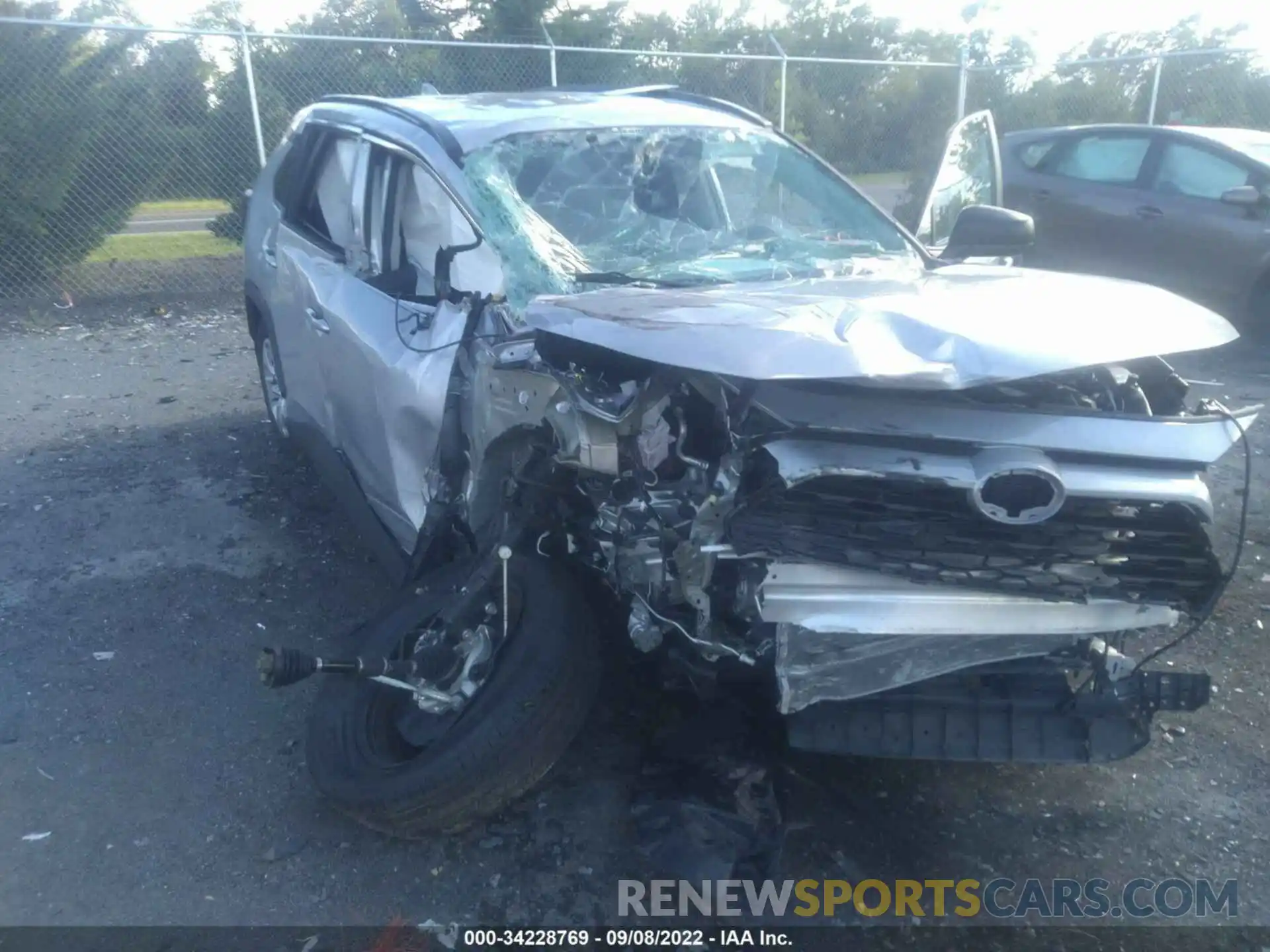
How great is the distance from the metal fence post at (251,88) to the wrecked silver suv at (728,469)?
6.88m

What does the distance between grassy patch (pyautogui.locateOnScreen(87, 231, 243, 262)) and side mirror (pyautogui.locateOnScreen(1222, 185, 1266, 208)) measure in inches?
354

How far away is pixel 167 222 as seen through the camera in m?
13.2

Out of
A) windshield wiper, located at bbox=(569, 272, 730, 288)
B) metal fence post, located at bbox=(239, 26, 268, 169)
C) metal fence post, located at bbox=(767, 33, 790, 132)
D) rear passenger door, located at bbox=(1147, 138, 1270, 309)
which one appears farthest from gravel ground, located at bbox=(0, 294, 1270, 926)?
metal fence post, located at bbox=(767, 33, 790, 132)

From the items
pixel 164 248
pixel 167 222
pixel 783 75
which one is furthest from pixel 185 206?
pixel 783 75

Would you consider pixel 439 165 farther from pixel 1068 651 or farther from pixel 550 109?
pixel 1068 651

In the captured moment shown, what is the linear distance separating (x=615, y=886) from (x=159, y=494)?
3.75 m

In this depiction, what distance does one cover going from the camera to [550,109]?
4.21 m

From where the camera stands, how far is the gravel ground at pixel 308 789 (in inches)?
114

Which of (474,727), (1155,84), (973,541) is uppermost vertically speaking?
(973,541)

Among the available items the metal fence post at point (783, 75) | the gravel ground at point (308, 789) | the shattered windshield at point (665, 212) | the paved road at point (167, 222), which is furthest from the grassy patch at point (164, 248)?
the shattered windshield at point (665, 212)

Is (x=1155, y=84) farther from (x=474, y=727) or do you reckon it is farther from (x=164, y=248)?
(x=474, y=727)

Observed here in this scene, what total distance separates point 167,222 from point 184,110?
3.05 m

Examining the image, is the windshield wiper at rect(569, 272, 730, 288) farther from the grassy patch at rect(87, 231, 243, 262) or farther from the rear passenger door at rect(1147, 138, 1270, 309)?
the grassy patch at rect(87, 231, 243, 262)

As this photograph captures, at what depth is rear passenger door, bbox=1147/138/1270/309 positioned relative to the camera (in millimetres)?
8211
